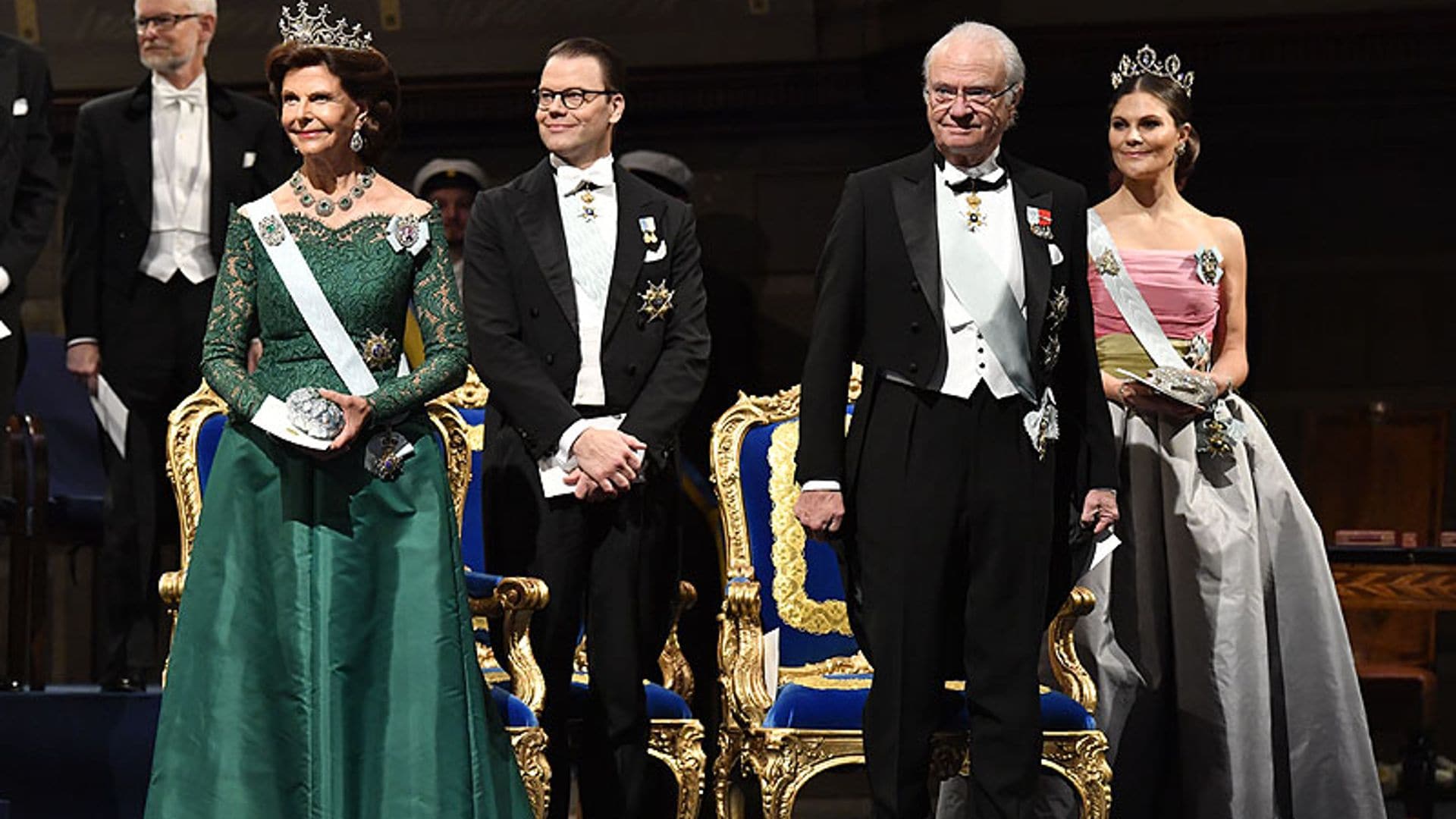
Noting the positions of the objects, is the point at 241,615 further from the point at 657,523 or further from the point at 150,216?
the point at 150,216

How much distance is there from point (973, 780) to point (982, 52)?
126cm

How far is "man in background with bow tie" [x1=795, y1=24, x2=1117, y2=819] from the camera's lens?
358 cm

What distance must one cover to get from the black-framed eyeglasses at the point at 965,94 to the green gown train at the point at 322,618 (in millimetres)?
963

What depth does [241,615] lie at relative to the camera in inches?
141

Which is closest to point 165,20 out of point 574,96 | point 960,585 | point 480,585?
point 574,96

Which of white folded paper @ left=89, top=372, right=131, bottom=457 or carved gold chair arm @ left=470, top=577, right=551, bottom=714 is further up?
white folded paper @ left=89, top=372, right=131, bottom=457

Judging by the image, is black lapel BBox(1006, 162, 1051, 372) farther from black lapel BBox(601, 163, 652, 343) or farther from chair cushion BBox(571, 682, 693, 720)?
chair cushion BBox(571, 682, 693, 720)

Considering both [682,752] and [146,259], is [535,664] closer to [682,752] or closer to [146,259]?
[682,752]

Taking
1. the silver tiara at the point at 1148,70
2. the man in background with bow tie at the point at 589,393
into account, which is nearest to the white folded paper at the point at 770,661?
the man in background with bow tie at the point at 589,393

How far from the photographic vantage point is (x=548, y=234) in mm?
4090

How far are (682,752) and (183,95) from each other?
1992 millimetres

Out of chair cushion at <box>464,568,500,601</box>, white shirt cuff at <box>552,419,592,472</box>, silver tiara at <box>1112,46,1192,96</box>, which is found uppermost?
silver tiara at <box>1112,46,1192,96</box>

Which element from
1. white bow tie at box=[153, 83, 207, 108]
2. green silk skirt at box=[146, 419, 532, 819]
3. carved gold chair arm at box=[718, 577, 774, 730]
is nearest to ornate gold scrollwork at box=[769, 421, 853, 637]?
carved gold chair arm at box=[718, 577, 774, 730]

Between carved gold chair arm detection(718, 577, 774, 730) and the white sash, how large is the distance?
102 centimetres
